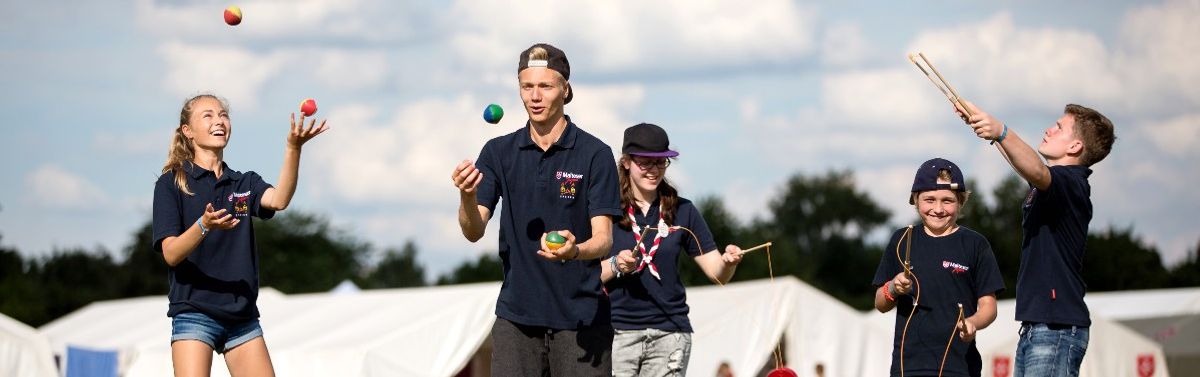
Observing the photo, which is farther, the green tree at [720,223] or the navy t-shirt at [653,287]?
the green tree at [720,223]

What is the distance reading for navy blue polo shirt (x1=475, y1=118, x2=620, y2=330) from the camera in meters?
5.74

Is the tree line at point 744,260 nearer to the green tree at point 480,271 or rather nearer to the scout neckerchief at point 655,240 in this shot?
the green tree at point 480,271

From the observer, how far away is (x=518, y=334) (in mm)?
5742

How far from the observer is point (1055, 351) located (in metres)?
6.83

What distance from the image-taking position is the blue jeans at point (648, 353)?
812cm

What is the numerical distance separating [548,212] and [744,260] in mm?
59118

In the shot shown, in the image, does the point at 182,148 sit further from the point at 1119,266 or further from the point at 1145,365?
the point at 1119,266

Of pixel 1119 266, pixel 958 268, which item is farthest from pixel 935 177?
pixel 1119 266

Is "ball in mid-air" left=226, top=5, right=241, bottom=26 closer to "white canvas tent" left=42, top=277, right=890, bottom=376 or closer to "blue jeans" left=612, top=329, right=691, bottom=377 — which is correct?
"blue jeans" left=612, top=329, right=691, bottom=377

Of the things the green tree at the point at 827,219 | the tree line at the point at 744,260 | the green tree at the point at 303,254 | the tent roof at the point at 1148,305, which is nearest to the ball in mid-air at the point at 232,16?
the tent roof at the point at 1148,305

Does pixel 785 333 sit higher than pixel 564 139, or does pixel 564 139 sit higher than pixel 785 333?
pixel 564 139

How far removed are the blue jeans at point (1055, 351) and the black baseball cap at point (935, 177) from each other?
911mm

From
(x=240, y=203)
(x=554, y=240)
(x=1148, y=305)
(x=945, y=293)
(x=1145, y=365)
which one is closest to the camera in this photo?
(x=554, y=240)

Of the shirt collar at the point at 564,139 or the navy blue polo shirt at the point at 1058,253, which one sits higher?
the shirt collar at the point at 564,139
